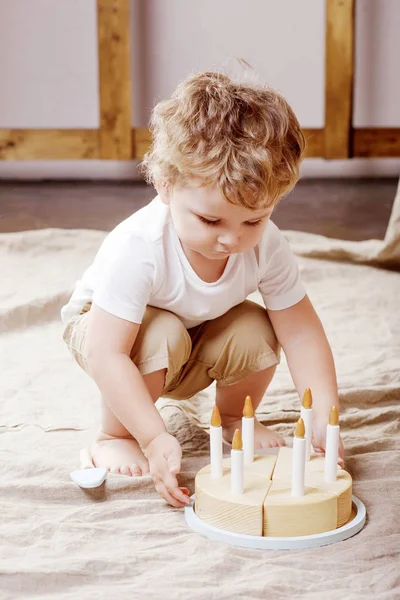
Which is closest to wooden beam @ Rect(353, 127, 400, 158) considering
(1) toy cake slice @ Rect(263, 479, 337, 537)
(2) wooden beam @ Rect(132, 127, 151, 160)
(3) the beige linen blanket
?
(2) wooden beam @ Rect(132, 127, 151, 160)

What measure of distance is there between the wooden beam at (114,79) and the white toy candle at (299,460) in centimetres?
341

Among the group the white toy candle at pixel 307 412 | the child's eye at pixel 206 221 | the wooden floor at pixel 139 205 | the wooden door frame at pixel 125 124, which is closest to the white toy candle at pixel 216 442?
the white toy candle at pixel 307 412

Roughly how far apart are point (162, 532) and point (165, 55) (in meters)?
3.55

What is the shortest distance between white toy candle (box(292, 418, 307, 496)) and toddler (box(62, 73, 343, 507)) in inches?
5.9

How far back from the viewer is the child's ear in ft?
3.64

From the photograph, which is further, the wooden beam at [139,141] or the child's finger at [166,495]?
the wooden beam at [139,141]

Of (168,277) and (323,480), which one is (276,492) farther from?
(168,277)

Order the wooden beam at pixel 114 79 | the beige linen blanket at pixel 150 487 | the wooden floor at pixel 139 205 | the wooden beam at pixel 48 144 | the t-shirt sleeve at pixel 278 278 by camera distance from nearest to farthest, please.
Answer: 1. the beige linen blanket at pixel 150 487
2. the t-shirt sleeve at pixel 278 278
3. the wooden floor at pixel 139 205
4. the wooden beam at pixel 114 79
5. the wooden beam at pixel 48 144

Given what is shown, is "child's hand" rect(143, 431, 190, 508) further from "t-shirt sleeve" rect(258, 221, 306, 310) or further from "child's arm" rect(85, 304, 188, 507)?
"t-shirt sleeve" rect(258, 221, 306, 310)

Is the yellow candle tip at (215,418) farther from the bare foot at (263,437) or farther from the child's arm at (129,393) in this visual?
the bare foot at (263,437)

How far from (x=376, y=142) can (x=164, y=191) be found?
11.0 ft

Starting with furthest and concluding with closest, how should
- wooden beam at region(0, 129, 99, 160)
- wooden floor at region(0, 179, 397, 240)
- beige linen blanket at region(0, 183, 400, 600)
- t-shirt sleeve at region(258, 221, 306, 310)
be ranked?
wooden beam at region(0, 129, 99, 160), wooden floor at region(0, 179, 397, 240), t-shirt sleeve at region(258, 221, 306, 310), beige linen blanket at region(0, 183, 400, 600)

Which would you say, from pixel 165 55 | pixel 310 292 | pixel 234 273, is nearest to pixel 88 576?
pixel 234 273

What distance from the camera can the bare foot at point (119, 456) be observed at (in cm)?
120
